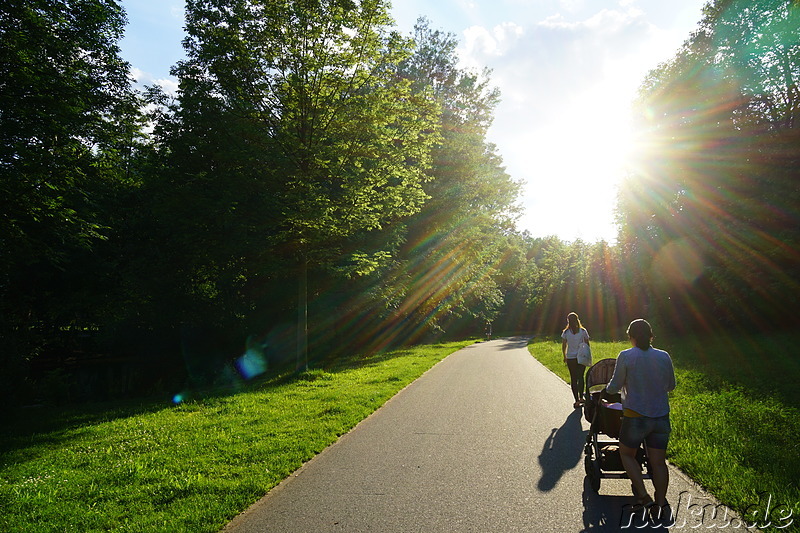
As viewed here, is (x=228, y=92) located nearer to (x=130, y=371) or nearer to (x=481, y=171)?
(x=130, y=371)

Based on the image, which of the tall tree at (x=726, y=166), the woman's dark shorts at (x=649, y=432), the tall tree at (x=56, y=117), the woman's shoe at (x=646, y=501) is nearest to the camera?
the woman's shoe at (x=646, y=501)

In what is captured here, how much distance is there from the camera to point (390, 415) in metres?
8.33

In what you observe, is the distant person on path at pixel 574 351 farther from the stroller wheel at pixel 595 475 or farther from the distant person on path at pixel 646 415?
the distant person on path at pixel 646 415

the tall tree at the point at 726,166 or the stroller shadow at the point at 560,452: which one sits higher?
the tall tree at the point at 726,166

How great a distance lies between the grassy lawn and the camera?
4395 mm

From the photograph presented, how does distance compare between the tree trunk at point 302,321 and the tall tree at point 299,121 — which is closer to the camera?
the tall tree at point 299,121

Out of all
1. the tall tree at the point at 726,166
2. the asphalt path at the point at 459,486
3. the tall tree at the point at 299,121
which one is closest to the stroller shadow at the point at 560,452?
the asphalt path at the point at 459,486

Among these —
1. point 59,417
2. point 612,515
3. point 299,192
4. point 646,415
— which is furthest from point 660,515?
point 59,417

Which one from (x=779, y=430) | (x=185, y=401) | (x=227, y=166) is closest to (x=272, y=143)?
(x=227, y=166)

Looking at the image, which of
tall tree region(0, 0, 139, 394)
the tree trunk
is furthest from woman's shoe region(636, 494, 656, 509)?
tall tree region(0, 0, 139, 394)

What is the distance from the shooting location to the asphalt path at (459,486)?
3922 mm

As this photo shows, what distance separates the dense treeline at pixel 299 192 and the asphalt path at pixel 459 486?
24.6 ft

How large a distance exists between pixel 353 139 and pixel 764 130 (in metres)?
17.5

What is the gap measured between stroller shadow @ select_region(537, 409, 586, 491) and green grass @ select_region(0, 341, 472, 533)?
2977 millimetres
